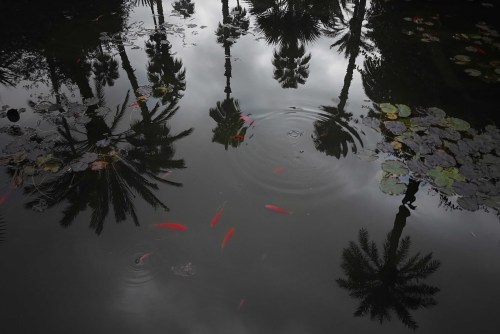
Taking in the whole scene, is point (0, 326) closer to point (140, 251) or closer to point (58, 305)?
point (58, 305)

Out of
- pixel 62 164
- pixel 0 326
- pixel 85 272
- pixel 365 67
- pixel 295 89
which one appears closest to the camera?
pixel 0 326

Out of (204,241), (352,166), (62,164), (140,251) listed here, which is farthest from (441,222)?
(62,164)

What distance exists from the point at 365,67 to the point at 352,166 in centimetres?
246

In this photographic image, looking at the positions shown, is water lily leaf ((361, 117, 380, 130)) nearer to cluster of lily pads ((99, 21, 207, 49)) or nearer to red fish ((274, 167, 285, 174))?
red fish ((274, 167, 285, 174))

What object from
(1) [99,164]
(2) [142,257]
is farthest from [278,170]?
(1) [99,164]

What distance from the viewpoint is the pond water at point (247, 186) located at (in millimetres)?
2398

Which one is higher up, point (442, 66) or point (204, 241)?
point (442, 66)

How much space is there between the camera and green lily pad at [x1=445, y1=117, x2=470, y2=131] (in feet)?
11.9

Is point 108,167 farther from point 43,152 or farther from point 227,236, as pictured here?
point 227,236

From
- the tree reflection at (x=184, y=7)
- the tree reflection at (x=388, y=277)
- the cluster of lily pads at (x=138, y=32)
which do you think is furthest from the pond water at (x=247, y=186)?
the tree reflection at (x=184, y=7)

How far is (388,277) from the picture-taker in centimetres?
263

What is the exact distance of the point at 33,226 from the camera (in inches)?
112

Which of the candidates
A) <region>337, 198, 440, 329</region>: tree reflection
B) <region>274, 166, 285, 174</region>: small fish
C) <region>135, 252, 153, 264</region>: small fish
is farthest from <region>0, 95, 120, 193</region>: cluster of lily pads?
<region>337, 198, 440, 329</region>: tree reflection

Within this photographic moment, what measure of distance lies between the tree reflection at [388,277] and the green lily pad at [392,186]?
33cm
